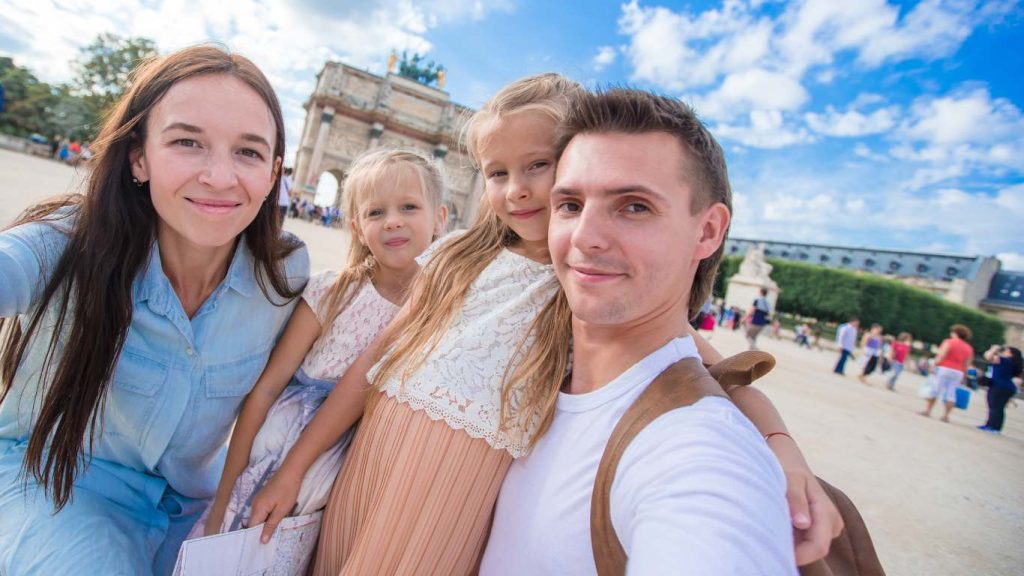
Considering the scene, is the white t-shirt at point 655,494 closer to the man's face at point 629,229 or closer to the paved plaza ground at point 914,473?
the man's face at point 629,229

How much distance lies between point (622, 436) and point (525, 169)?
1013mm

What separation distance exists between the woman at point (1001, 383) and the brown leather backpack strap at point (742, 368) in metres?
11.5

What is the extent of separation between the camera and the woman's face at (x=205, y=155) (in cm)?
155

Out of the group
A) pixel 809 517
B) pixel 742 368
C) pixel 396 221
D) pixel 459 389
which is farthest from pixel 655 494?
pixel 396 221

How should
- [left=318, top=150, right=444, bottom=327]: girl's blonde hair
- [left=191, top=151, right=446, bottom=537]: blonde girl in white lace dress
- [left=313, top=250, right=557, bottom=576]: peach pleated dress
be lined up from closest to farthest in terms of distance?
[left=313, top=250, right=557, bottom=576]: peach pleated dress
[left=191, top=151, right=446, bottom=537]: blonde girl in white lace dress
[left=318, top=150, right=444, bottom=327]: girl's blonde hair

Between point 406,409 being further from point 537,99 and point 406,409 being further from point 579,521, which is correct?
point 537,99

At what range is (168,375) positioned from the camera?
170 centimetres

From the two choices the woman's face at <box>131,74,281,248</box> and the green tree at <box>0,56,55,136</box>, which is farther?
the green tree at <box>0,56,55,136</box>

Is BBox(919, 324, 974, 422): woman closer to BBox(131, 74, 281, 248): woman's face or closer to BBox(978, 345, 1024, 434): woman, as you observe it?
BBox(978, 345, 1024, 434): woman

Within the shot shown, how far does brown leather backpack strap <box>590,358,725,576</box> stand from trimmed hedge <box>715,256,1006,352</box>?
112 feet

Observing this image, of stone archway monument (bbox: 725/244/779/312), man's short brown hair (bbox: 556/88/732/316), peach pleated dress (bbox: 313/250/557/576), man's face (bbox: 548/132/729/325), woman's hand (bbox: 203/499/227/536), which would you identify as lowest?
woman's hand (bbox: 203/499/227/536)

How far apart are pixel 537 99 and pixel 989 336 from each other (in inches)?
1832

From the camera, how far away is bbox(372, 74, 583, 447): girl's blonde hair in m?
1.41

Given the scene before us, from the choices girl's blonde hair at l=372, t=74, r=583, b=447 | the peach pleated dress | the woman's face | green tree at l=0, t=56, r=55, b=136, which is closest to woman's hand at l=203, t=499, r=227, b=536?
the peach pleated dress
